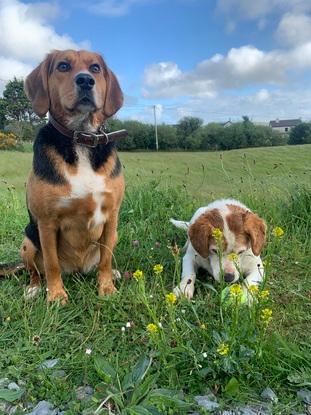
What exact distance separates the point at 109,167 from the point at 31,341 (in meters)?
1.35

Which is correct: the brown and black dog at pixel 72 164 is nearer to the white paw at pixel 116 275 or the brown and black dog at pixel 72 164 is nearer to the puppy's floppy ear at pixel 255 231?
the white paw at pixel 116 275

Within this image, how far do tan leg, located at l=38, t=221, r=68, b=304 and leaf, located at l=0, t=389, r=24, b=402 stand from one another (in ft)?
3.36

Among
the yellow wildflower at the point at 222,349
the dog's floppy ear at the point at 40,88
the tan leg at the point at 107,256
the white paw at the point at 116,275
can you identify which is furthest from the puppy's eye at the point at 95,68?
the yellow wildflower at the point at 222,349

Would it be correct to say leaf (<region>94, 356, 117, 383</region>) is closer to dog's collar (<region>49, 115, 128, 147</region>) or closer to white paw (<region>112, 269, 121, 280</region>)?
white paw (<region>112, 269, 121, 280</region>)

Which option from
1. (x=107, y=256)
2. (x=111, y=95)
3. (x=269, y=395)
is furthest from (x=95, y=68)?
(x=269, y=395)

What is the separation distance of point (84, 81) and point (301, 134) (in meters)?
14.6

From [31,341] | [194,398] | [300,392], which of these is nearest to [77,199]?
[31,341]

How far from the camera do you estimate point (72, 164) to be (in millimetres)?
3096

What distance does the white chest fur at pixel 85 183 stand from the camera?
3.04m

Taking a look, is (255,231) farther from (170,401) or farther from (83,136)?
(170,401)

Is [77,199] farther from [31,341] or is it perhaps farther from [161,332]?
[161,332]

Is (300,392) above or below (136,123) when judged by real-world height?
below

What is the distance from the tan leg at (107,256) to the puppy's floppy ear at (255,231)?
1040 mm

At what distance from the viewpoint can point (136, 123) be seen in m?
14.3
